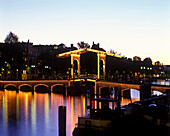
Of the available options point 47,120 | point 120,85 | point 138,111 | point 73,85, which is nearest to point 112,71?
point 73,85

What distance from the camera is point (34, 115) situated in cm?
3694

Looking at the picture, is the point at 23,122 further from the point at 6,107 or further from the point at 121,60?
the point at 121,60

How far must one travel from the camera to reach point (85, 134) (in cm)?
1877

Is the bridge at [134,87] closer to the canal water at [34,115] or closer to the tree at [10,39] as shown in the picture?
the canal water at [34,115]

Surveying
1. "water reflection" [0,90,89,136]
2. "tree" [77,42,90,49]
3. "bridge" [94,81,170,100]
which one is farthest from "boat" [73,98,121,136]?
"tree" [77,42,90,49]

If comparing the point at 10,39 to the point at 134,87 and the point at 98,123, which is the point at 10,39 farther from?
the point at 98,123

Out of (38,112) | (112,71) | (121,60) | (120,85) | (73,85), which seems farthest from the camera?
(121,60)

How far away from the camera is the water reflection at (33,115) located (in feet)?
94.3

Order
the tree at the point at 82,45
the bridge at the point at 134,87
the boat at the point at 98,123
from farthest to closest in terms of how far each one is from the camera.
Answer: the tree at the point at 82,45
the bridge at the point at 134,87
the boat at the point at 98,123

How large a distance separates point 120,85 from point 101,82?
6.82m

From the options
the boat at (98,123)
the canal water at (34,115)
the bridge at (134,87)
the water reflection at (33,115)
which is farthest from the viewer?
the bridge at (134,87)

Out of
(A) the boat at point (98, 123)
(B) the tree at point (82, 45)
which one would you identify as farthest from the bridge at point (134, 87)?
(B) the tree at point (82, 45)

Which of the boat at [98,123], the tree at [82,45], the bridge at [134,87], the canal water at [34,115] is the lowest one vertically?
the canal water at [34,115]

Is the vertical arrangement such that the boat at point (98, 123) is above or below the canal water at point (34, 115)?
above
